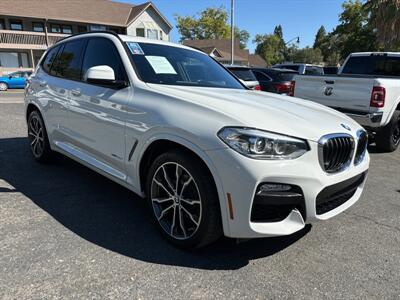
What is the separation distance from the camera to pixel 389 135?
6965 millimetres

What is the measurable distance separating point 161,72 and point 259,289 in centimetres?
222

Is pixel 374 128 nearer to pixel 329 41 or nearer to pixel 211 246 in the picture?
pixel 211 246

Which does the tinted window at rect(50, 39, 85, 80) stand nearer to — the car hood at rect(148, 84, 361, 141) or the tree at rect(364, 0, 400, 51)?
the car hood at rect(148, 84, 361, 141)

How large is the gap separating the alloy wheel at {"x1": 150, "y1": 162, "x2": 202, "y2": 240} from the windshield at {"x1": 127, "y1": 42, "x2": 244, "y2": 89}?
0.97 m

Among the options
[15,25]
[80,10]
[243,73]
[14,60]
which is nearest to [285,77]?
[243,73]

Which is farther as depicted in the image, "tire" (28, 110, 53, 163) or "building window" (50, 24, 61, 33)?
"building window" (50, 24, 61, 33)

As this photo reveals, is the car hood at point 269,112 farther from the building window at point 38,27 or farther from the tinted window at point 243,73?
the building window at point 38,27

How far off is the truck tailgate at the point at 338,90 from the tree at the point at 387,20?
21.2m

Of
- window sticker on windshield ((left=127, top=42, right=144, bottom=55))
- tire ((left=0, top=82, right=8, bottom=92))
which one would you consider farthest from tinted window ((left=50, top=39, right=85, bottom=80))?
tire ((left=0, top=82, right=8, bottom=92))

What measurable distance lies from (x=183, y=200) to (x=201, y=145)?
1.89 feet

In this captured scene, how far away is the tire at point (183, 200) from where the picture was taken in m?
2.76

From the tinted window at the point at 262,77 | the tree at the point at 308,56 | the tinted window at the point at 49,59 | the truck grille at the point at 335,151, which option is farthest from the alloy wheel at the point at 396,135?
the tree at the point at 308,56

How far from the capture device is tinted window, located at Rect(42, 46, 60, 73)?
518 cm

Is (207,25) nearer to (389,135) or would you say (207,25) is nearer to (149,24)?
(149,24)
